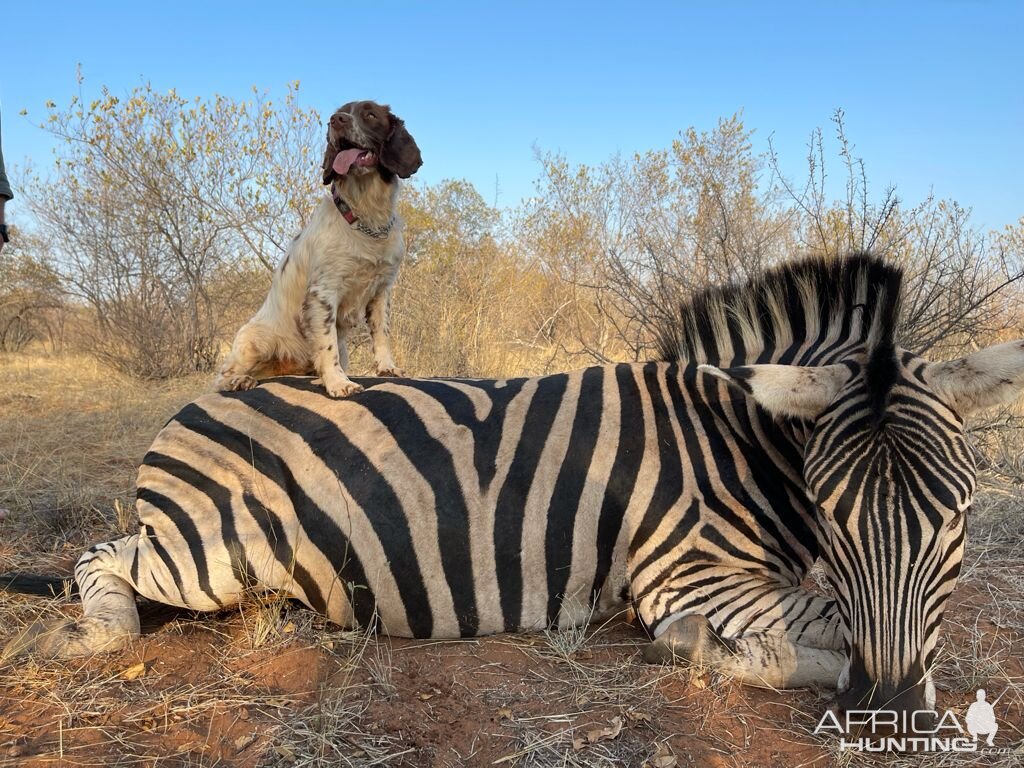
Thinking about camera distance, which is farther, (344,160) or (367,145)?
(367,145)

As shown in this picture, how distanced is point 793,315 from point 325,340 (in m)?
2.48

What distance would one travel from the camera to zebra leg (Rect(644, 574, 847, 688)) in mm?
2439

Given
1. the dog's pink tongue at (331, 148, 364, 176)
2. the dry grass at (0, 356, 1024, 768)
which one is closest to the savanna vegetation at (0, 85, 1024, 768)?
the dry grass at (0, 356, 1024, 768)

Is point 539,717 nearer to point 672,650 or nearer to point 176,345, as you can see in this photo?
point 672,650

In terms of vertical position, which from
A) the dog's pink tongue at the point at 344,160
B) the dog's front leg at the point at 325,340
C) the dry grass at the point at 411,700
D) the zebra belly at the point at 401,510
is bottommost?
the dry grass at the point at 411,700

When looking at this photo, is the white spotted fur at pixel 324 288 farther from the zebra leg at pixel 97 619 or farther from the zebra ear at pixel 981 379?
the zebra ear at pixel 981 379

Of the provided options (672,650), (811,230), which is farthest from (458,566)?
(811,230)

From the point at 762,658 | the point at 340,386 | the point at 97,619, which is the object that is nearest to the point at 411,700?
the point at 762,658

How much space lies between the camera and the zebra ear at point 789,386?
2.30m

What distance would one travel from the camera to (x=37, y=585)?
3316mm

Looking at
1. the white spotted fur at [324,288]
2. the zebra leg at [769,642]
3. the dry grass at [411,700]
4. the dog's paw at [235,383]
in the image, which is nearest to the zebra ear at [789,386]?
the zebra leg at [769,642]

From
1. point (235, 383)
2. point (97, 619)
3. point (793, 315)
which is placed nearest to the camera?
point (97, 619)

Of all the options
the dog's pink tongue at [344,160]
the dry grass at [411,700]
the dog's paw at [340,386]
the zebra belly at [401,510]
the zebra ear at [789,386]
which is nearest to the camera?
the dry grass at [411,700]

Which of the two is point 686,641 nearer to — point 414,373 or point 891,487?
point 891,487
